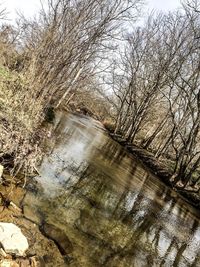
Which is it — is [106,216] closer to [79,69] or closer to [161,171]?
[161,171]

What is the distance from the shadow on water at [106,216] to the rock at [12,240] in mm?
934

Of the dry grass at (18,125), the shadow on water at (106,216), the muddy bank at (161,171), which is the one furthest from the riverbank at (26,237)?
the muddy bank at (161,171)

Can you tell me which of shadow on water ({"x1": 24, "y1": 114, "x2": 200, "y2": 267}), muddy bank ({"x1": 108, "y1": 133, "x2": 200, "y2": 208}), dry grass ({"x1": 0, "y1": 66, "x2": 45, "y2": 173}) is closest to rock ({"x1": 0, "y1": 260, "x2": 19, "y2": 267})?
shadow on water ({"x1": 24, "y1": 114, "x2": 200, "y2": 267})

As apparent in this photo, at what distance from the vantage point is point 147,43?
34.3 m

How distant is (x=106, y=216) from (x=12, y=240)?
165 inches

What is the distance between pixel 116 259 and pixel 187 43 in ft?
76.5

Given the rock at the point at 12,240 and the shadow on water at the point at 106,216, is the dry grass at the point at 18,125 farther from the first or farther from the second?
the rock at the point at 12,240

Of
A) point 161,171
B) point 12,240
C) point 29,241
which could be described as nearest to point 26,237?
point 29,241

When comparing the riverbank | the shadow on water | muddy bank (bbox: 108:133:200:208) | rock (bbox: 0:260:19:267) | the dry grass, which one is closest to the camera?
rock (bbox: 0:260:19:267)

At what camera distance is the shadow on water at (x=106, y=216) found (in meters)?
7.47

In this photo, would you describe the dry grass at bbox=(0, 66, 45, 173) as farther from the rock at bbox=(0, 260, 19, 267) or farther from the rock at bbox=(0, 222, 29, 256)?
the rock at bbox=(0, 260, 19, 267)

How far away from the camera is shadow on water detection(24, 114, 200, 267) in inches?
294

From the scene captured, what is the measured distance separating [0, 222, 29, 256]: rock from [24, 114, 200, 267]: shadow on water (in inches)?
36.8

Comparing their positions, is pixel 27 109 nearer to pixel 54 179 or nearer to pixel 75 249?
pixel 54 179
